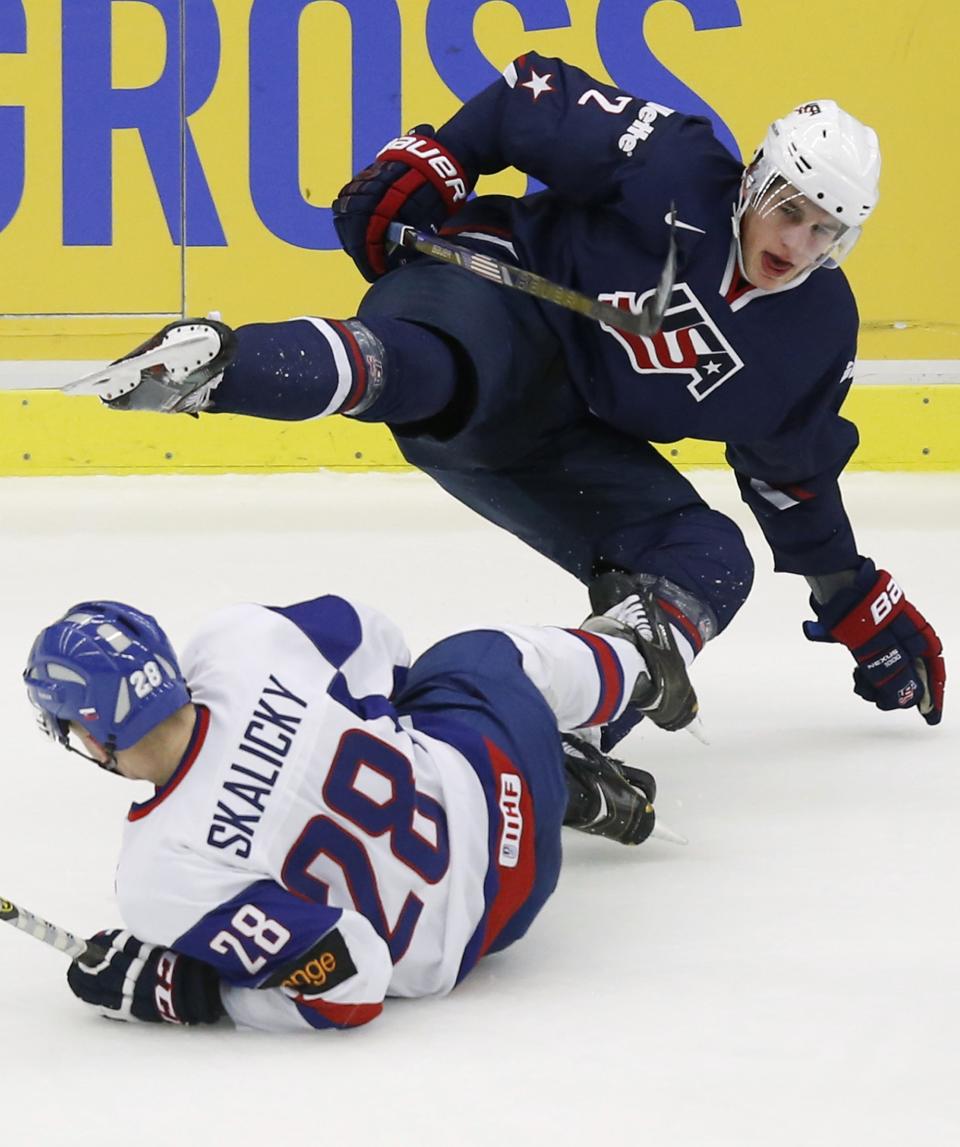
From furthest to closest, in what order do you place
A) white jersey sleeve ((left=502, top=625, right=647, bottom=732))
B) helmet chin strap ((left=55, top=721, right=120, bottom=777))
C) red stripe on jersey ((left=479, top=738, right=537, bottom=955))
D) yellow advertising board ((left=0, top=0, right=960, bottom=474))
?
yellow advertising board ((left=0, top=0, right=960, bottom=474)) < white jersey sleeve ((left=502, top=625, right=647, bottom=732)) < red stripe on jersey ((left=479, top=738, right=537, bottom=955)) < helmet chin strap ((left=55, top=721, right=120, bottom=777))

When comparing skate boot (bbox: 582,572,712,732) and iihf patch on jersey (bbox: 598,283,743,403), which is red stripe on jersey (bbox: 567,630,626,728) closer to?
skate boot (bbox: 582,572,712,732)

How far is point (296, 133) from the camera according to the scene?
5.00 meters

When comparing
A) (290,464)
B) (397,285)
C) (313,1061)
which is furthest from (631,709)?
(290,464)

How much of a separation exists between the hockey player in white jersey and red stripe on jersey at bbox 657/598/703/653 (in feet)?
1.63

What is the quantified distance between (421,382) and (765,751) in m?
0.85

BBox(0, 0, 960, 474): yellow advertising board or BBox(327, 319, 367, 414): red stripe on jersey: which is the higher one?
BBox(327, 319, 367, 414): red stripe on jersey

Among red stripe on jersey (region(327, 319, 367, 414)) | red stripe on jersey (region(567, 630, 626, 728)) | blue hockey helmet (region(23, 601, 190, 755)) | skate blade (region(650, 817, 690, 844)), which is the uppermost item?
red stripe on jersey (region(327, 319, 367, 414))

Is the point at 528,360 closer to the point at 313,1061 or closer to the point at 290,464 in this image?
the point at 313,1061

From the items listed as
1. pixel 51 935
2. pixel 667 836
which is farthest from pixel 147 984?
pixel 667 836

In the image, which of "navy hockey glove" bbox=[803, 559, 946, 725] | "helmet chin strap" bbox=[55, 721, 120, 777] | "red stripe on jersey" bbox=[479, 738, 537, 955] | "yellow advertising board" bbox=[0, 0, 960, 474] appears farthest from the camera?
"yellow advertising board" bbox=[0, 0, 960, 474]

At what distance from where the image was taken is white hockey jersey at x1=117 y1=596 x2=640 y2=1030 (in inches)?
66.6

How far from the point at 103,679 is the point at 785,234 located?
1149 mm

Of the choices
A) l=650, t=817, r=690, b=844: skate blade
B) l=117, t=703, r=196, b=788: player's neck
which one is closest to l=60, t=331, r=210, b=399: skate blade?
l=117, t=703, r=196, b=788: player's neck

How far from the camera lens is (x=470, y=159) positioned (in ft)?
8.79
